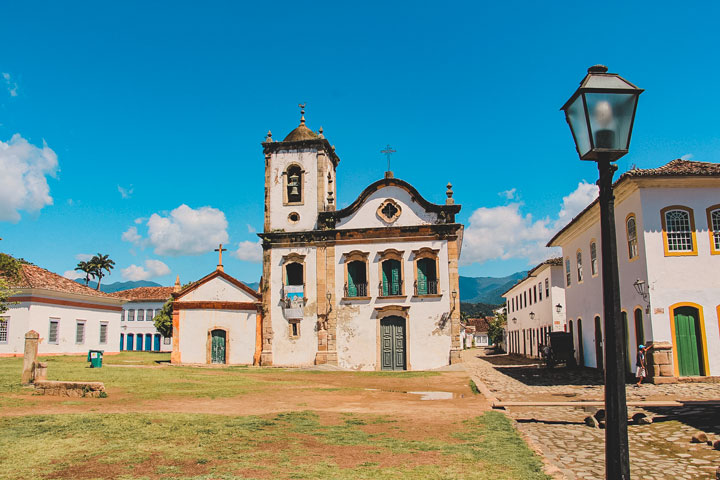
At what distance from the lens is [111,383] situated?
1576cm

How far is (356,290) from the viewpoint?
1080 inches

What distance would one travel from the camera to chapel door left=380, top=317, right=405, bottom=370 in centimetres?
2664

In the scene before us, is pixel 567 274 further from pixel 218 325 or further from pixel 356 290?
pixel 218 325

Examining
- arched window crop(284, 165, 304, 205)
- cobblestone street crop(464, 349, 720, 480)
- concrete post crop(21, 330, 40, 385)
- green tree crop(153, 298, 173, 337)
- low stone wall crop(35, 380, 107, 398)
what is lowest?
cobblestone street crop(464, 349, 720, 480)

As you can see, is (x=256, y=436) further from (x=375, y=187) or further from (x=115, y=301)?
(x=115, y=301)

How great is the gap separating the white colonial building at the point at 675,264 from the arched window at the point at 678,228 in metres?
0.03

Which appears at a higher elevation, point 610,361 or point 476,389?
point 610,361

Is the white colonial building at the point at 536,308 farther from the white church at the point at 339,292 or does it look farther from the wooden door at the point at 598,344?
the white church at the point at 339,292

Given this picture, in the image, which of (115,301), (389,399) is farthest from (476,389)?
(115,301)

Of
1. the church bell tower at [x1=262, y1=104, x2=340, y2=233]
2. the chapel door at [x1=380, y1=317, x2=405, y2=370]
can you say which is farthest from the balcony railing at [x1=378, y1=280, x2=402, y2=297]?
the church bell tower at [x1=262, y1=104, x2=340, y2=233]

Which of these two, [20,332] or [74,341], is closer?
[20,332]

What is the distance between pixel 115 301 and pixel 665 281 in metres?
33.7

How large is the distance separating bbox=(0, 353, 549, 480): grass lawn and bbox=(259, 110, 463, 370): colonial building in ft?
40.4

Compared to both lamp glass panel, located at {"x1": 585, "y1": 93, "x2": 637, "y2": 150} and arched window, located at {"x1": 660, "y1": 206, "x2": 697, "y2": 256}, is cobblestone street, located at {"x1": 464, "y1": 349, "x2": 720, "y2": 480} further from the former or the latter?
arched window, located at {"x1": 660, "y1": 206, "x2": 697, "y2": 256}
